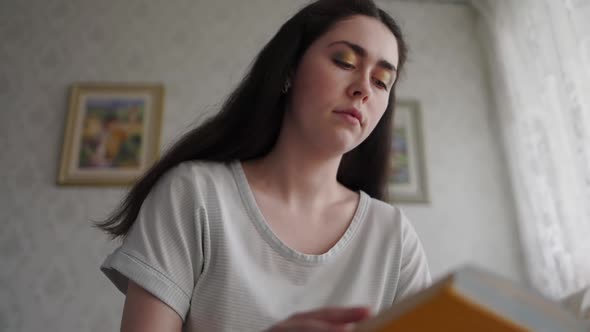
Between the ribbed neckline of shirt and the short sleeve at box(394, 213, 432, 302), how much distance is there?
11 cm

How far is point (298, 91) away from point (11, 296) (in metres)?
1.54

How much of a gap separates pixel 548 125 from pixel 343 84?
117 cm

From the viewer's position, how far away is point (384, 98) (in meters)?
0.91

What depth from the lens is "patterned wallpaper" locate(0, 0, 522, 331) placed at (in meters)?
1.83

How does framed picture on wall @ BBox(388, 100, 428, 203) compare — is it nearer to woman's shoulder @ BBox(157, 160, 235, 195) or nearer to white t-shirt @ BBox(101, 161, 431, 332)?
white t-shirt @ BBox(101, 161, 431, 332)

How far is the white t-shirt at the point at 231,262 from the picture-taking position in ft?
2.37

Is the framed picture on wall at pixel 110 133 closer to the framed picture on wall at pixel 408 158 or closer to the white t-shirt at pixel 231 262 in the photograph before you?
the framed picture on wall at pixel 408 158

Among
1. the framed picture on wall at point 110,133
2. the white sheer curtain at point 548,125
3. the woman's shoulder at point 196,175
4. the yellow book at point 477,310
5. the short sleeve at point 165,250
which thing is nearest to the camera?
the yellow book at point 477,310

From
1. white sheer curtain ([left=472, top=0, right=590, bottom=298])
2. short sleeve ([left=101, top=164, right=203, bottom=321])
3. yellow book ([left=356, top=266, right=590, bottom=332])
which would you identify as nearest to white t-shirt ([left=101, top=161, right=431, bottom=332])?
short sleeve ([left=101, top=164, right=203, bottom=321])

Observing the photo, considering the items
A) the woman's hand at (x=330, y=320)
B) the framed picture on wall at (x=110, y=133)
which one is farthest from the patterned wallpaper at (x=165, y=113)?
the woman's hand at (x=330, y=320)

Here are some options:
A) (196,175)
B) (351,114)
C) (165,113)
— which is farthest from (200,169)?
(165,113)

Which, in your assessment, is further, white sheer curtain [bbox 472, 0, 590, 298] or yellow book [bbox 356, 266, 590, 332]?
white sheer curtain [bbox 472, 0, 590, 298]

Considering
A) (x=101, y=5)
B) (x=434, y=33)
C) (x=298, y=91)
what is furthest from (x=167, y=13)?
(x=298, y=91)

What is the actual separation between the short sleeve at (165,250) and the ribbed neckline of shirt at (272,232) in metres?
0.11
